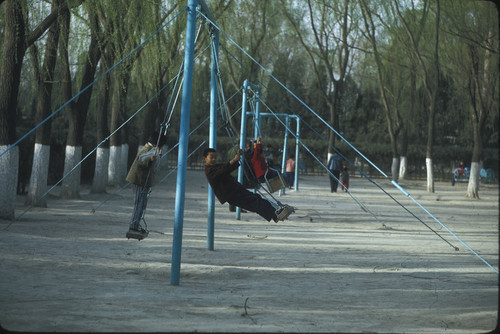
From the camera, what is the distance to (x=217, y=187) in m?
8.84

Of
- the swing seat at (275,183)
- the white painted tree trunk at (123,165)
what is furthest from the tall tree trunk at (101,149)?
the swing seat at (275,183)

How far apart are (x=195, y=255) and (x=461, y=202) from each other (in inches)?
674

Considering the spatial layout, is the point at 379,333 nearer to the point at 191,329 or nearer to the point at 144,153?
the point at 191,329

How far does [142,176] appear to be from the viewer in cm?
945

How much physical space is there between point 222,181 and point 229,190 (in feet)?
0.52

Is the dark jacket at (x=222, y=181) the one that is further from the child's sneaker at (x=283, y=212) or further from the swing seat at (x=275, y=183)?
the swing seat at (x=275, y=183)

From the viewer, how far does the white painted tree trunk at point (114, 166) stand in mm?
22328

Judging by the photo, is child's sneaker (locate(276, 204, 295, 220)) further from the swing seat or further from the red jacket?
the red jacket

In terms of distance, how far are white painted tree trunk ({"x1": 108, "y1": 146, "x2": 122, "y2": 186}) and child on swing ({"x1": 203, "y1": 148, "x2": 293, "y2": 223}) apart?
13845 mm

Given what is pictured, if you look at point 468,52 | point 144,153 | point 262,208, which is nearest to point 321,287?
point 262,208

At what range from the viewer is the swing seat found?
12.0 meters

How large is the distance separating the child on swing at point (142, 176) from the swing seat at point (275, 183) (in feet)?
9.97

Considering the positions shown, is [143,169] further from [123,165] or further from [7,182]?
[123,165]

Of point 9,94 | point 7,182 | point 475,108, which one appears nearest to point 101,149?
point 9,94
